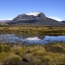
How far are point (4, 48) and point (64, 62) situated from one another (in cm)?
738

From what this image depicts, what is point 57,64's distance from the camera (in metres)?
14.2

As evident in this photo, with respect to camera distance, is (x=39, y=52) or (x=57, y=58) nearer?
(x=57, y=58)

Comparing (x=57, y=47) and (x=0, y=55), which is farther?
(x=57, y=47)

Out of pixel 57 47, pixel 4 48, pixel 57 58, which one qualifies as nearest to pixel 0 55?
pixel 4 48

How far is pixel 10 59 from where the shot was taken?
1444 centimetres

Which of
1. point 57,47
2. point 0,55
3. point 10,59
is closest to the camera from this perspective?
point 10,59

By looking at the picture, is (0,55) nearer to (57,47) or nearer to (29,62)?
(29,62)

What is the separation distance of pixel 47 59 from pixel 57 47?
8.13 m

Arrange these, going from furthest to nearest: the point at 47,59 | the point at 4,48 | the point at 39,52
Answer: the point at 4,48, the point at 39,52, the point at 47,59

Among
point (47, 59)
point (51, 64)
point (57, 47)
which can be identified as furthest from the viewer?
point (57, 47)

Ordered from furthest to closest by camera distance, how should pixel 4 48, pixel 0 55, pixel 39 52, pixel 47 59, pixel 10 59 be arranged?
pixel 4 48 < pixel 39 52 < pixel 0 55 < pixel 47 59 < pixel 10 59

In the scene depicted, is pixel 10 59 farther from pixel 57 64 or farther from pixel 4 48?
pixel 4 48

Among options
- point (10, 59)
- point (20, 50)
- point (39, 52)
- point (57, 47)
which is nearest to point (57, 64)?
point (10, 59)

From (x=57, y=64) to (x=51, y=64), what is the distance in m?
0.87
